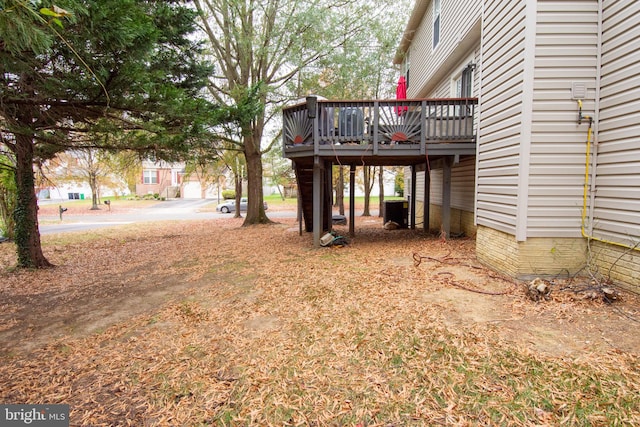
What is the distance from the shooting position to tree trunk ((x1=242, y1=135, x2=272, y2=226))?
14.6 metres

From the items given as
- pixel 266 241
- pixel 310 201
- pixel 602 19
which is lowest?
pixel 266 241

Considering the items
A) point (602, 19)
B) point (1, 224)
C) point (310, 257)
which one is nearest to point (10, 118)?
A: point (310, 257)

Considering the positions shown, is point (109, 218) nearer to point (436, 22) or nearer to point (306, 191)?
point (306, 191)

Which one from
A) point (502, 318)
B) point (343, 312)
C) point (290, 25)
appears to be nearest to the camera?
point (502, 318)

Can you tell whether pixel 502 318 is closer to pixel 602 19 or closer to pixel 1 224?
pixel 602 19

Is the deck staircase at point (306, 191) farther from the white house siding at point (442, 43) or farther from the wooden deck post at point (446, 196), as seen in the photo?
the white house siding at point (442, 43)

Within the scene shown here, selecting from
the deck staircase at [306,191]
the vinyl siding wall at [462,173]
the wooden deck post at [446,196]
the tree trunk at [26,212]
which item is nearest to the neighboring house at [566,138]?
the wooden deck post at [446,196]

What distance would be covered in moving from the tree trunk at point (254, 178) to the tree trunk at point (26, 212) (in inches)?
309

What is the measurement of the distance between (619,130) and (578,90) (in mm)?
771

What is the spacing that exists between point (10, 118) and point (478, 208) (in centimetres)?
813

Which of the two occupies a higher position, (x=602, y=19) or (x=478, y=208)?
(x=602, y=19)

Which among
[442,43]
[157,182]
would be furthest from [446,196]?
[157,182]

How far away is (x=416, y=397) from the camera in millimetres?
2514

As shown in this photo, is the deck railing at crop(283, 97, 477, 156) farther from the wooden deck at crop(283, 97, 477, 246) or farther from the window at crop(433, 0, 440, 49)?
the window at crop(433, 0, 440, 49)
